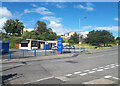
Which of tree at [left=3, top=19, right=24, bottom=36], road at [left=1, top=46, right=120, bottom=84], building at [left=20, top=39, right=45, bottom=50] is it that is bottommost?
road at [left=1, top=46, right=120, bottom=84]

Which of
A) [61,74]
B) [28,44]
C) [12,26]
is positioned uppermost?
[12,26]

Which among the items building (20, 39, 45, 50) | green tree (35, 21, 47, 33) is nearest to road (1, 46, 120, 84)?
building (20, 39, 45, 50)

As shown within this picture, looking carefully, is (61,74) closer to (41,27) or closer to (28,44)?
(28,44)

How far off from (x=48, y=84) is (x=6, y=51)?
764 inches

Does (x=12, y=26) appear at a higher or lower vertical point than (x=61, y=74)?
higher

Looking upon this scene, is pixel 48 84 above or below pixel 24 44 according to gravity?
below

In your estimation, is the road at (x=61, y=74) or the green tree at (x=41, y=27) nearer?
the road at (x=61, y=74)

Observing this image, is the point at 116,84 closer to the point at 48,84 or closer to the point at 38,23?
the point at 48,84

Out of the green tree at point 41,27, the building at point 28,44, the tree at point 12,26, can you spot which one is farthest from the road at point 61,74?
the green tree at point 41,27

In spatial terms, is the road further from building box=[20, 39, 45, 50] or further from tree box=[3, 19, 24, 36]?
tree box=[3, 19, 24, 36]

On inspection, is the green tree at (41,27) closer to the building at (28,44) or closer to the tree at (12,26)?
the tree at (12,26)

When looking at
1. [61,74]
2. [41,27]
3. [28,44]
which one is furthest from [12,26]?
[61,74]

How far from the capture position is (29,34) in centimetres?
5862

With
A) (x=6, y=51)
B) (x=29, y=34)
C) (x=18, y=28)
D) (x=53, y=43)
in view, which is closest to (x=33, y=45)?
(x=53, y=43)
